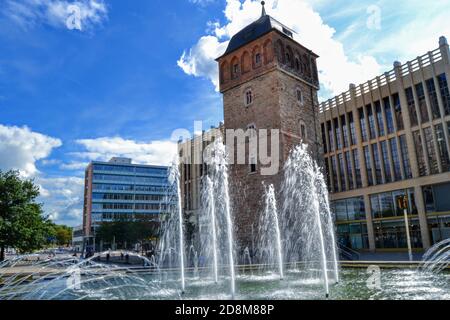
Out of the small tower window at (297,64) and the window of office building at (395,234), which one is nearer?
the small tower window at (297,64)

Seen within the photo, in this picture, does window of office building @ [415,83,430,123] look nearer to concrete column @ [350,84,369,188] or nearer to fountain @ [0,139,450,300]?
concrete column @ [350,84,369,188]

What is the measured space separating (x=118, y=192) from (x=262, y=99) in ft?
222

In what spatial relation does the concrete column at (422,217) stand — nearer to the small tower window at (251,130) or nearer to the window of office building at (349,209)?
the window of office building at (349,209)

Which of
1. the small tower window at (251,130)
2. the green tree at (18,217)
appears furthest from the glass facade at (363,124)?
the green tree at (18,217)

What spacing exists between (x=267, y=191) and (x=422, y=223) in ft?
45.9

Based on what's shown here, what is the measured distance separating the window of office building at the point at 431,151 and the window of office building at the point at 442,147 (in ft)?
1.54

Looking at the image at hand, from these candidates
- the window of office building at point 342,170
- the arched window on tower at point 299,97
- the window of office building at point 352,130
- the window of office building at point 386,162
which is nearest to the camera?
the arched window on tower at point 299,97

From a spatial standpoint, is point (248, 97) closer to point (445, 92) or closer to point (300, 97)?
point (300, 97)

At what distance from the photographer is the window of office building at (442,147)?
2773cm

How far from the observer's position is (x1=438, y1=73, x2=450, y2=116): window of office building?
2791cm

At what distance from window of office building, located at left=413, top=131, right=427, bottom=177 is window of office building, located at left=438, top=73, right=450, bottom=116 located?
2.88 meters

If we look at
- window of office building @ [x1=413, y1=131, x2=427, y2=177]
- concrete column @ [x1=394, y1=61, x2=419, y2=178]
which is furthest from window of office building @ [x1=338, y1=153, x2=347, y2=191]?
window of office building @ [x1=413, y1=131, x2=427, y2=177]

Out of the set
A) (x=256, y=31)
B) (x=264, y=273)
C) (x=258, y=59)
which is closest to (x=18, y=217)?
(x=264, y=273)

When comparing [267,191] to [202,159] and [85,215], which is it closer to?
[202,159]
